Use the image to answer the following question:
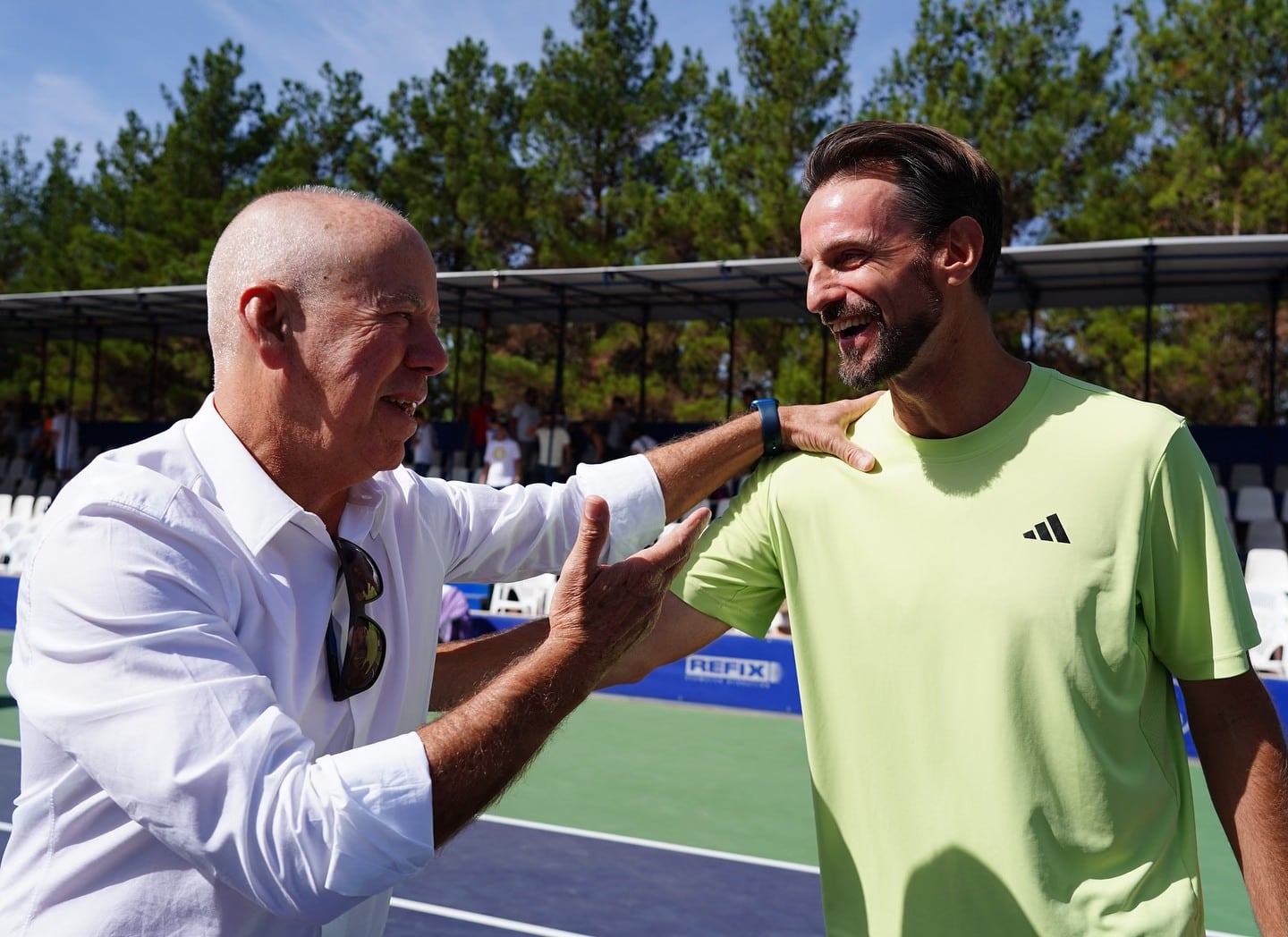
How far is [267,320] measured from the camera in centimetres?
195

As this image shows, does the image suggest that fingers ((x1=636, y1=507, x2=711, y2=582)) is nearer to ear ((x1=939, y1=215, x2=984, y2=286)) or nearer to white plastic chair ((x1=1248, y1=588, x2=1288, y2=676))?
ear ((x1=939, y1=215, x2=984, y2=286))

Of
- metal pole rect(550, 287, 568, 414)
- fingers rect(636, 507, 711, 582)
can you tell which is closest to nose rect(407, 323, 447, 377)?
fingers rect(636, 507, 711, 582)

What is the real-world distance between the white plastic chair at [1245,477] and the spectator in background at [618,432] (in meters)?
8.13

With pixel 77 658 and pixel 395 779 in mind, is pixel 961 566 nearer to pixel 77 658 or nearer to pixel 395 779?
pixel 395 779

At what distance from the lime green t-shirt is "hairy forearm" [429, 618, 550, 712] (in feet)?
2.37

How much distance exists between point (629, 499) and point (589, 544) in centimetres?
83

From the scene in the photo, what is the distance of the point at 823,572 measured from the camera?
231cm

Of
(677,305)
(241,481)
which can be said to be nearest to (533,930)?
(241,481)

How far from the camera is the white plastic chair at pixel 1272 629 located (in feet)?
31.9

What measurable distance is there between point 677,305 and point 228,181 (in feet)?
79.0

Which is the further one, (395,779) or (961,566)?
(961,566)

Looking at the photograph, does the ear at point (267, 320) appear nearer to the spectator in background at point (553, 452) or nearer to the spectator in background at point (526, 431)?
the spectator in background at point (553, 452)

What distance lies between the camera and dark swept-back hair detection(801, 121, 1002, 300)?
228cm

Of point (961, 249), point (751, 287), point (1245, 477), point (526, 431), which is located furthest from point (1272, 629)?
point (526, 431)
